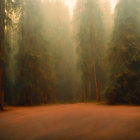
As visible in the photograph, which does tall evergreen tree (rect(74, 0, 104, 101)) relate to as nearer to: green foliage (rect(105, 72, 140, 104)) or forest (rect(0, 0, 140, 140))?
forest (rect(0, 0, 140, 140))

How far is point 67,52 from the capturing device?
766 inches

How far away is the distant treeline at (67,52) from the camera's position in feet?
33.0

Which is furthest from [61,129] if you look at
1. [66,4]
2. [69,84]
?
[66,4]

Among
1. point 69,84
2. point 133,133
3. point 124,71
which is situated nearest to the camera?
point 133,133

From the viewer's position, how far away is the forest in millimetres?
4219

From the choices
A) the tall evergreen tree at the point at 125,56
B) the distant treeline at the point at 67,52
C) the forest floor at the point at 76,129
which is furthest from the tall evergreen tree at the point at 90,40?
the forest floor at the point at 76,129

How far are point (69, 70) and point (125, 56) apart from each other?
30.5 feet

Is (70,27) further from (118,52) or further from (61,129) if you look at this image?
(61,129)

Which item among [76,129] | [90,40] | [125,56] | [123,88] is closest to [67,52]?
[90,40]

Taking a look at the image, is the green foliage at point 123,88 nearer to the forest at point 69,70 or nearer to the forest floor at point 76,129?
the forest at point 69,70

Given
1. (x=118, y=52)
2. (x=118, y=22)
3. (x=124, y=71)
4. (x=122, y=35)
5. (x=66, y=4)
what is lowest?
(x=124, y=71)

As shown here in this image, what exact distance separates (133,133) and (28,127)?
8.26 feet

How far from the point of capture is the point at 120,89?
10148 millimetres

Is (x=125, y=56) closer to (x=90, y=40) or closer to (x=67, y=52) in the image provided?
(x=90, y=40)
